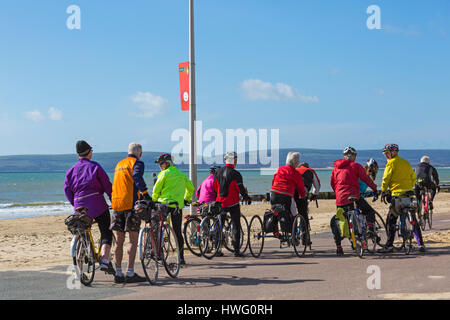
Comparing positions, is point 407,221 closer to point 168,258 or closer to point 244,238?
point 168,258

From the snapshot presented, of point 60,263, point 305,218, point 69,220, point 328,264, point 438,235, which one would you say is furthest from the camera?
point 438,235

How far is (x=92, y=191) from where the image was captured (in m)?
8.34

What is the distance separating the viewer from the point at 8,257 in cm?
1288

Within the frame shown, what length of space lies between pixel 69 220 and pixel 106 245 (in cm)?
73

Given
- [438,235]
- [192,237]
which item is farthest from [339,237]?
[438,235]

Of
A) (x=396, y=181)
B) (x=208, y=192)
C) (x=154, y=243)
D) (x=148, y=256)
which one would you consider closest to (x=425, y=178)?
(x=396, y=181)

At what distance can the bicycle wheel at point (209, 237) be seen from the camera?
1102 centimetres

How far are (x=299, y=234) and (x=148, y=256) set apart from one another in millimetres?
4014

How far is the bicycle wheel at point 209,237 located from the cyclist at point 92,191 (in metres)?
2.86

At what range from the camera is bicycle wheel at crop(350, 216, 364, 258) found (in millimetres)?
10586

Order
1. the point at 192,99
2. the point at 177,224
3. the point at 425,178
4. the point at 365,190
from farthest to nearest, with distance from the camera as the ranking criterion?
the point at 425,178 → the point at 192,99 → the point at 365,190 → the point at 177,224

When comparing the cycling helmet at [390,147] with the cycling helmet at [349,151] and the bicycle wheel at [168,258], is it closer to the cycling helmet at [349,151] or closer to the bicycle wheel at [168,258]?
the cycling helmet at [349,151]

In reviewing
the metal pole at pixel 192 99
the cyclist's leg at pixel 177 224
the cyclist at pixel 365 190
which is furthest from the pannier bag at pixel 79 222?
the metal pole at pixel 192 99
